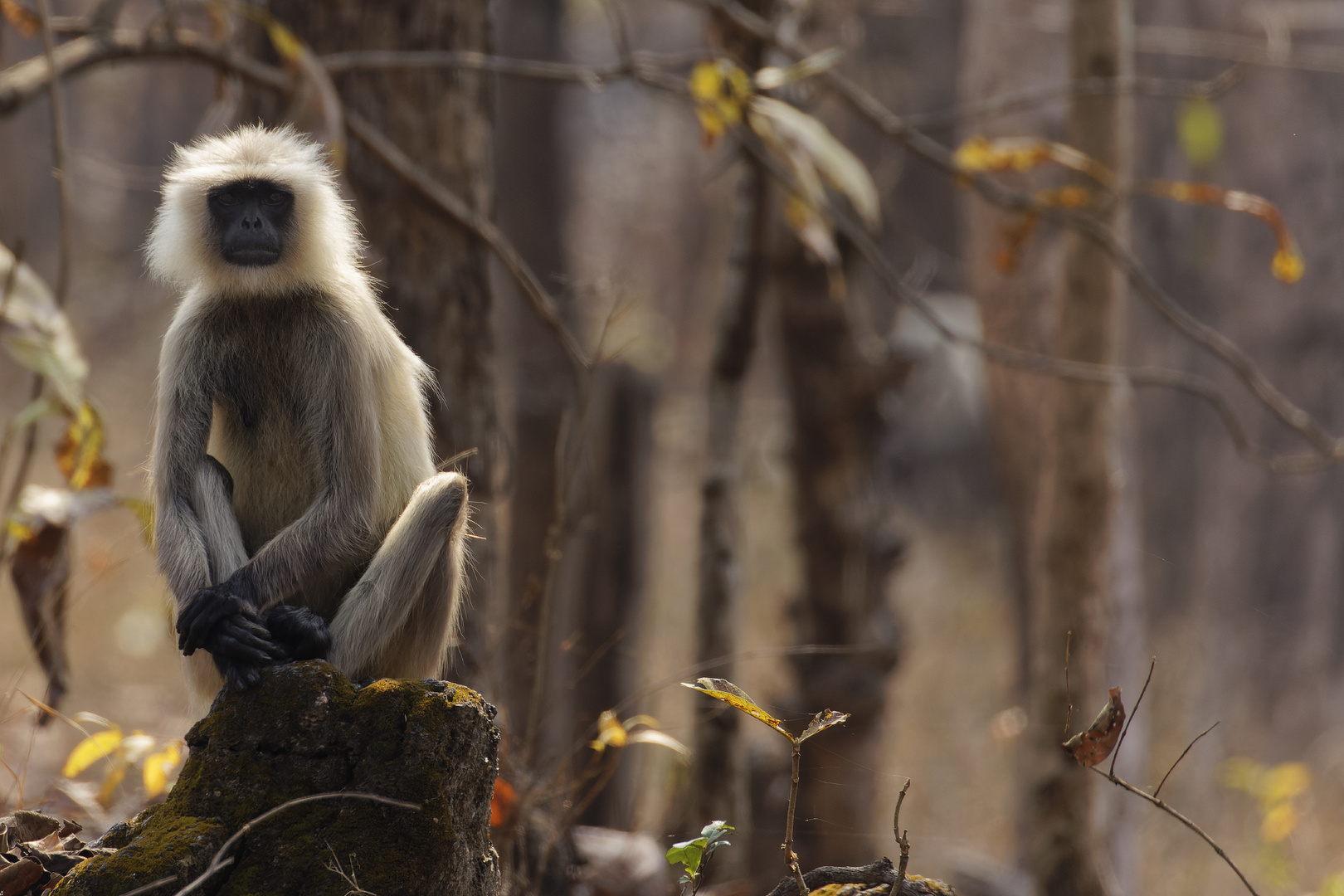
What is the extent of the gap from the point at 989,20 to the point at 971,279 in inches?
70.0

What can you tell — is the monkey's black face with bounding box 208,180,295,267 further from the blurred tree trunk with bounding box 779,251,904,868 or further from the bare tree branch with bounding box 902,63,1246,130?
the blurred tree trunk with bounding box 779,251,904,868

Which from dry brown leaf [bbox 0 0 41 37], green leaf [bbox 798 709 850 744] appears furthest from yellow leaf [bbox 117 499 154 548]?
green leaf [bbox 798 709 850 744]

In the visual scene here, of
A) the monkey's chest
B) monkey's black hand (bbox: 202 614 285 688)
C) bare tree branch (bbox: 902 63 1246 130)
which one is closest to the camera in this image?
monkey's black hand (bbox: 202 614 285 688)

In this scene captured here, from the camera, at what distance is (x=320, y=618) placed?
280cm

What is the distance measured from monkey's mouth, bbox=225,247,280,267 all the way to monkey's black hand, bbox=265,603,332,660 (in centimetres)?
83

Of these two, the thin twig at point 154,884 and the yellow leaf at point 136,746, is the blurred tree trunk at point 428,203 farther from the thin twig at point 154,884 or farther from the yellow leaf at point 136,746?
the thin twig at point 154,884

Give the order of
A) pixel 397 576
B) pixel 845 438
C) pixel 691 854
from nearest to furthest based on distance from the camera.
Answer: pixel 691 854 < pixel 397 576 < pixel 845 438

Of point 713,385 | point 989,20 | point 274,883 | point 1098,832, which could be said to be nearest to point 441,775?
point 274,883

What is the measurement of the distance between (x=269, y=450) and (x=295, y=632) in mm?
588

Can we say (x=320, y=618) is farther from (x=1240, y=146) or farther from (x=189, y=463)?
(x=1240, y=146)

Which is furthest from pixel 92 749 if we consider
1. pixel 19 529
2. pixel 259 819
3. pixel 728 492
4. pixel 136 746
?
→ pixel 728 492

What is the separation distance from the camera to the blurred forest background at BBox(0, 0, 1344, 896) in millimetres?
4477

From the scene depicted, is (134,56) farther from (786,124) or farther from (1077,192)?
(1077,192)

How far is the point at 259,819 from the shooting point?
226cm
